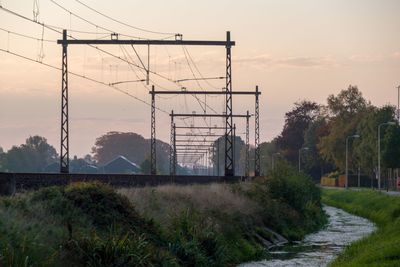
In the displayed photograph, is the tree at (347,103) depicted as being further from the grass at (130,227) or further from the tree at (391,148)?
the grass at (130,227)

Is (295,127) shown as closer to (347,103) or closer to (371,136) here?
(347,103)

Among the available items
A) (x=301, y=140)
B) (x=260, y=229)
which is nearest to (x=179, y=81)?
(x=260, y=229)

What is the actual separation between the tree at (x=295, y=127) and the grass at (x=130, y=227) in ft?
398

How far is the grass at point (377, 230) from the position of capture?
27.8 metres

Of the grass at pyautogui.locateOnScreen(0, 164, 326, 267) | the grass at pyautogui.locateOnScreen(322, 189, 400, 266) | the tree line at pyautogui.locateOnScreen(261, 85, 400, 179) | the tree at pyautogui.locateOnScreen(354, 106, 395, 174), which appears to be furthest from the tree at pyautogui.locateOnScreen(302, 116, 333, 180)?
the grass at pyautogui.locateOnScreen(0, 164, 326, 267)

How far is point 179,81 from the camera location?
206 feet

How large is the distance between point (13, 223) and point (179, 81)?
4216 centimetres

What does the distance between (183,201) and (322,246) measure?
9863mm

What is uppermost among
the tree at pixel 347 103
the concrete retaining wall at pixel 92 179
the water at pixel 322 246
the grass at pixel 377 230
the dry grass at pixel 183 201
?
the tree at pixel 347 103

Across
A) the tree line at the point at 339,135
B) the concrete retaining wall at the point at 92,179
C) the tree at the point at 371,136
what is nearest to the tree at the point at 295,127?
the tree line at the point at 339,135

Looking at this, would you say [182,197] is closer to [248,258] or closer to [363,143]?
[248,258]

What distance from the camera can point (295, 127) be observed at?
17388cm

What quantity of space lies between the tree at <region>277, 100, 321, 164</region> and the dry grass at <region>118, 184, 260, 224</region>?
11908cm

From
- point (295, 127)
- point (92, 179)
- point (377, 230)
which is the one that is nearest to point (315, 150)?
point (295, 127)
